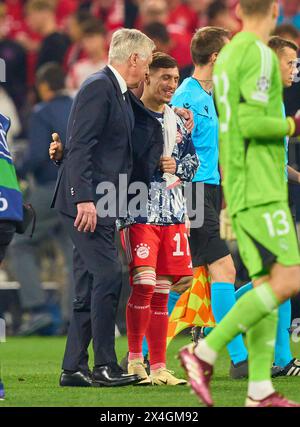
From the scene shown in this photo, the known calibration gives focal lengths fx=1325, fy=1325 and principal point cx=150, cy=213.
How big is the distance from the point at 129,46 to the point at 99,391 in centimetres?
221

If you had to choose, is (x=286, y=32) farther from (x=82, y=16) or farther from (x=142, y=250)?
(x=82, y=16)

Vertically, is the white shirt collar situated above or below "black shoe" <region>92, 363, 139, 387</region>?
above

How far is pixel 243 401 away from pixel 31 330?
23.2 ft

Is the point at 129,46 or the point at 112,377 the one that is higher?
the point at 129,46

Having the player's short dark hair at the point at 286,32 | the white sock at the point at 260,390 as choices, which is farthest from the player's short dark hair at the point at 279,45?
the white sock at the point at 260,390

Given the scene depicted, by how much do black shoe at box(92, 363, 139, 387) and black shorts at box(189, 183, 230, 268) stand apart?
142 cm

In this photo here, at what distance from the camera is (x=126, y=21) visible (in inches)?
720

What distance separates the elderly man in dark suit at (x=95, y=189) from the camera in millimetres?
8289

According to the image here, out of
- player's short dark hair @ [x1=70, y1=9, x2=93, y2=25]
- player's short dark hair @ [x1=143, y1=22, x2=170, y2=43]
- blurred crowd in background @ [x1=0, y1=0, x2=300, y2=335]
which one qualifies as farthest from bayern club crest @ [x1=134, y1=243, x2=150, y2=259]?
player's short dark hair @ [x1=70, y1=9, x2=93, y2=25]

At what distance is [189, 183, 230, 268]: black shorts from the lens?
9602 mm

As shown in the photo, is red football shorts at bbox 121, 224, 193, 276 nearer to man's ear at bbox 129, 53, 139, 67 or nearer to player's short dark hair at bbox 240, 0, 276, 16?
man's ear at bbox 129, 53, 139, 67

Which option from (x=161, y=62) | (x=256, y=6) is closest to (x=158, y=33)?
(x=161, y=62)

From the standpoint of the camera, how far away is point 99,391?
26.9 ft

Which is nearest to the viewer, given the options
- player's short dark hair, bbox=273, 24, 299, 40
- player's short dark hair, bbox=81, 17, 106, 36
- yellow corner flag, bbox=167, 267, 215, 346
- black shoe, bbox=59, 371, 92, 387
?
black shoe, bbox=59, 371, 92, 387
